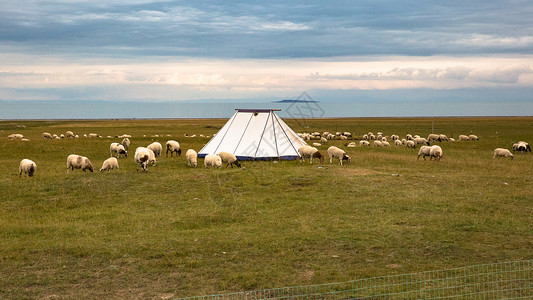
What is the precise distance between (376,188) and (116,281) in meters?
13.3

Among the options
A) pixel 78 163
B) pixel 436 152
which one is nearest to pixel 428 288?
pixel 78 163

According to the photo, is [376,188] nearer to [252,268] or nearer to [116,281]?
[252,268]

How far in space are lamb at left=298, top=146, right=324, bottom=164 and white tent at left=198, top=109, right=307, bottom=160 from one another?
0.86 metres

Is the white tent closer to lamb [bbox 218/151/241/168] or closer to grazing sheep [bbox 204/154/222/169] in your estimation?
lamb [bbox 218/151/241/168]

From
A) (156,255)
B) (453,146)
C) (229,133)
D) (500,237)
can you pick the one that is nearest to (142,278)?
(156,255)

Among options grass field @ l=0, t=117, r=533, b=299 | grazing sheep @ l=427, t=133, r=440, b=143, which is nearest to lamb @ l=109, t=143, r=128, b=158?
grass field @ l=0, t=117, r=533, b=299

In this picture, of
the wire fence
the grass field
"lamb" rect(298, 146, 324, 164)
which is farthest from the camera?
"lamb" rect(298, 146, 324, 164)

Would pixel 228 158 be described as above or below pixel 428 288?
above

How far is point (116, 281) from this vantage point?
11.2 meters

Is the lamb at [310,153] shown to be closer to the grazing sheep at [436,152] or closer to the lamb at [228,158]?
the lamb at [228,158]

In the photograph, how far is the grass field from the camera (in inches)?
451

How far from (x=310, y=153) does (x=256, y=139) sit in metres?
4.53

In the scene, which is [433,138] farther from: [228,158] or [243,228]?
[243,228]

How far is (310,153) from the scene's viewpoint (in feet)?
107
